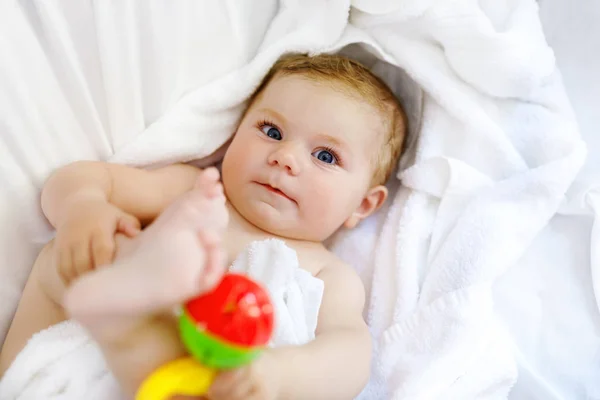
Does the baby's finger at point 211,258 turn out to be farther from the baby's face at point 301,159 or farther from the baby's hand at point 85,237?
the baby's face at point 301,159

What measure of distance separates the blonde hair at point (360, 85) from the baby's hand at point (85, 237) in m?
0.40

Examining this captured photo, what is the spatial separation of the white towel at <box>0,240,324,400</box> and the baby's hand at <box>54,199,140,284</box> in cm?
9

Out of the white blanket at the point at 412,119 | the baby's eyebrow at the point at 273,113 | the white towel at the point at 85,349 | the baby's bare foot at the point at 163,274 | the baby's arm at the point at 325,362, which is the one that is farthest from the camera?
the baby's eyebrow at the point at 273,113

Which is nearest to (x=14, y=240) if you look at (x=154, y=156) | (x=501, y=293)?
(x=154, y=156)

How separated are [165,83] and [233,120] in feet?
0.50

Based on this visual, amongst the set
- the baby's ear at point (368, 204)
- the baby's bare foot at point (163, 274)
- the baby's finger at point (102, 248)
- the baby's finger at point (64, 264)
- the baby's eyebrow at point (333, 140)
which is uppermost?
the baby's bare foot at point (163, 274)

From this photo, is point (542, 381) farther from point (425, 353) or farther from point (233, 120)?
point (233, 120)

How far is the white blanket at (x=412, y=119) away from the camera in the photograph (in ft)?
3.05

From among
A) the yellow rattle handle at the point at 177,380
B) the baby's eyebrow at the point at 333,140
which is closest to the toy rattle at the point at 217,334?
the yellow rattle handle at the point at 177,380

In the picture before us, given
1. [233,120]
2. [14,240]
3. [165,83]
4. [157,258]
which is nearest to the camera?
[157,258]

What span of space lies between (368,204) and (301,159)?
205mm

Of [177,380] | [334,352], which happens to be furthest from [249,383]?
[334,352]

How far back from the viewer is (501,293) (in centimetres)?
105

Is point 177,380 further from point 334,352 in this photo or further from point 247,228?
point 247,228
